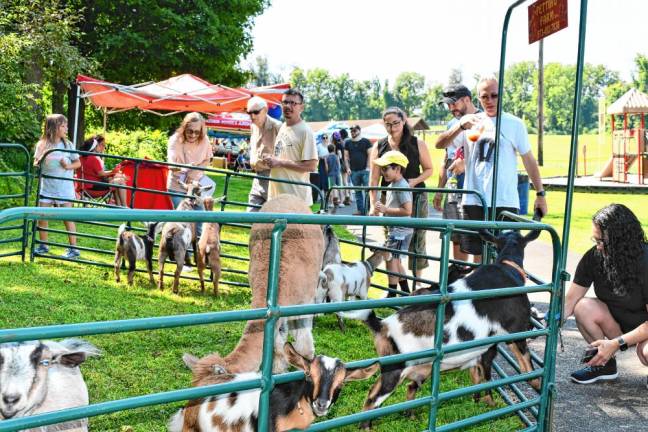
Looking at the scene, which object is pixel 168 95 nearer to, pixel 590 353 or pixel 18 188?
pixel 18 188

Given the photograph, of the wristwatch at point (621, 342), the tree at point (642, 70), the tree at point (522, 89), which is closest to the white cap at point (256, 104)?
the wristwatch at point (621, 342)

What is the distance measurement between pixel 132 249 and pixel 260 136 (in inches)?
74.3

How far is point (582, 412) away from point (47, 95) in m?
28.0

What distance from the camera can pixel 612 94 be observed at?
4815 inches

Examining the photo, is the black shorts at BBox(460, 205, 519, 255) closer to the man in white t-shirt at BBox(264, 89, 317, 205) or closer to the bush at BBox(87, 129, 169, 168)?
the man in white t-shirt at BBox(264, 89, 317, 205)

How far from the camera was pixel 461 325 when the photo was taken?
4.60 m

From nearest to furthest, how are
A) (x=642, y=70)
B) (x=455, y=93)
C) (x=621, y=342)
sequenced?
(x=621, y=342)
(x=455, y=93)
(x=642, y=70)

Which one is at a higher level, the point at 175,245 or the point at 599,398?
the point at 175,245

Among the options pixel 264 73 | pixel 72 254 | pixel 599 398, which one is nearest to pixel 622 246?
pixel 599 398

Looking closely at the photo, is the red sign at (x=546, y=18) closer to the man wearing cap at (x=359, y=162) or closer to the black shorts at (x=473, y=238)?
the black shorts at (x=473, y=238)

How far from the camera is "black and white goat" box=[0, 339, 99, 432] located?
3188 mm

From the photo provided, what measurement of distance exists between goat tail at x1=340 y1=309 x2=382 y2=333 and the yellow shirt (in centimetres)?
331

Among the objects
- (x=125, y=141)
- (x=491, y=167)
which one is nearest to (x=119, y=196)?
(x=491, y=167)

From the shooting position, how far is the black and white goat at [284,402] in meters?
3.02
